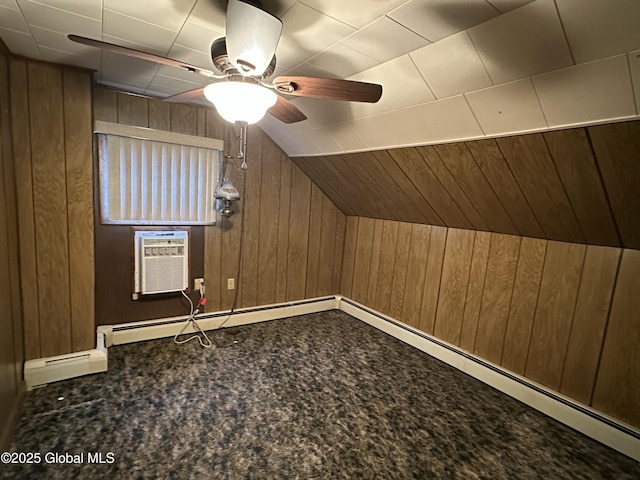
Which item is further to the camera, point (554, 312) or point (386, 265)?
point (386, 265)

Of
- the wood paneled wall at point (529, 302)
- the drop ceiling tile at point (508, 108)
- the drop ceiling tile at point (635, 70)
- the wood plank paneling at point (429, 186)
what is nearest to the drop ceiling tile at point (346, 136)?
the wood plank paneling at point (429, 186)

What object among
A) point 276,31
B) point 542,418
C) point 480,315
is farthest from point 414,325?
point 276,31

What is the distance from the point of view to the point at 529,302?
2.30m

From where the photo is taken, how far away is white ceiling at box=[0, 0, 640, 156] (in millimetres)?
1146

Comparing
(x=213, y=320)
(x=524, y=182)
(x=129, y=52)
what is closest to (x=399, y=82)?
(x=524, y=182)

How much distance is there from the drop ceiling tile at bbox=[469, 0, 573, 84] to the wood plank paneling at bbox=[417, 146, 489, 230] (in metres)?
0.74

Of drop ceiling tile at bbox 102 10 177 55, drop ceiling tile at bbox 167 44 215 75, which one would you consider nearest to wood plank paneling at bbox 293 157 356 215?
drop ceiling tile at bbox 167 44 215 75

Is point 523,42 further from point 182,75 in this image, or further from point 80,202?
point 80,202

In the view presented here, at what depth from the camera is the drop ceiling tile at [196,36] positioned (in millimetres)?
1479

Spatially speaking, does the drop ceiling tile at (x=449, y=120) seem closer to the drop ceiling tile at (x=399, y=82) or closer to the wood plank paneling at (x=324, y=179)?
the drop ceiling tile at (x=399, y=82)

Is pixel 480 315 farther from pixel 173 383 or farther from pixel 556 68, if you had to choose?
pixel 173 383

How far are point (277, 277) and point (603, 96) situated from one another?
2877 millimetres

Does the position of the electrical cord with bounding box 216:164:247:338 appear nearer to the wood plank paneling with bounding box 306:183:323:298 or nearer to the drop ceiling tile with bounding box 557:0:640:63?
the wood plank paneling with bounding box 306:183:323:298

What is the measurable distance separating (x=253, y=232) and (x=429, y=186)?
67.5 inches
